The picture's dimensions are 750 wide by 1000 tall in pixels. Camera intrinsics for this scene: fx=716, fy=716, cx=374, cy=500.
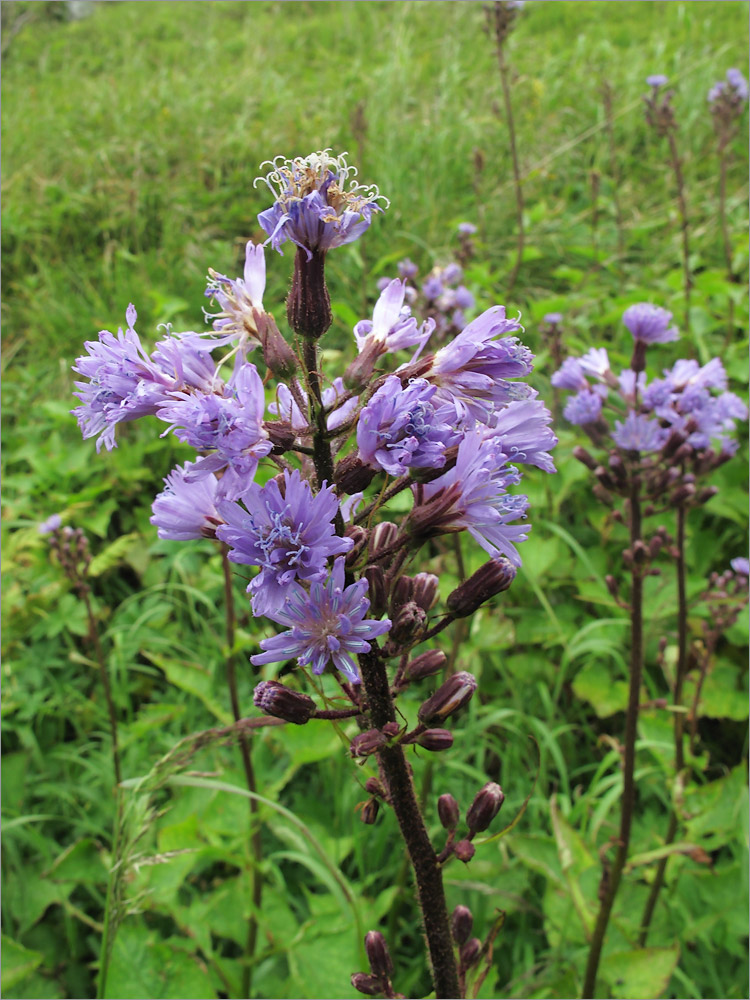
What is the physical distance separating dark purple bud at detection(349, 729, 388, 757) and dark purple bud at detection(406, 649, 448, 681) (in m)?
0.17

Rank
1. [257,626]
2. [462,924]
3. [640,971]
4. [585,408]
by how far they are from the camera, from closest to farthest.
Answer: [462,924] < [640,971] < [585,408] < [257,626]

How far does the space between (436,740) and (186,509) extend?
2.38ft

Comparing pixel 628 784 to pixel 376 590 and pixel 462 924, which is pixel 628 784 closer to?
pixel 462 924

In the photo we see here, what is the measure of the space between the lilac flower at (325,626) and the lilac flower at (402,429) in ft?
0.72

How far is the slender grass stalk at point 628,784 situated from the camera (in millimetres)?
2395

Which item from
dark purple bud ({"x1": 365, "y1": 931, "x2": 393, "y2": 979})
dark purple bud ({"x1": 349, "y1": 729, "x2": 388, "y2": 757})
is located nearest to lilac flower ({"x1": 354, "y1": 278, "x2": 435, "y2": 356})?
dark purple bud ({"x1": 349, "y1": 729, "x2": 388, "y2": 757})

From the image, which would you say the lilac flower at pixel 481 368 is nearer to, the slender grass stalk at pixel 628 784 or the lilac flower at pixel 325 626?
the lilac flower at pixel 325 626

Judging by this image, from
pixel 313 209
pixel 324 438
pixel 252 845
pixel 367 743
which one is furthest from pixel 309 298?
pixel 252 845

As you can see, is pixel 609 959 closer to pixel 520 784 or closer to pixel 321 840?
pixel 520 784

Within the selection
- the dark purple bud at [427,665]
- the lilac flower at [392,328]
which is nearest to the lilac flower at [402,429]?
the lilac flower at [392,328]

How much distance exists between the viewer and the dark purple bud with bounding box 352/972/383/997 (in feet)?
5.54

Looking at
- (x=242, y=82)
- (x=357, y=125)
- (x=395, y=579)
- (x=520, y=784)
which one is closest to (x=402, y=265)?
(x=357, y=125)

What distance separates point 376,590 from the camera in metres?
1.50

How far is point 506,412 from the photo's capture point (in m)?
1.55
